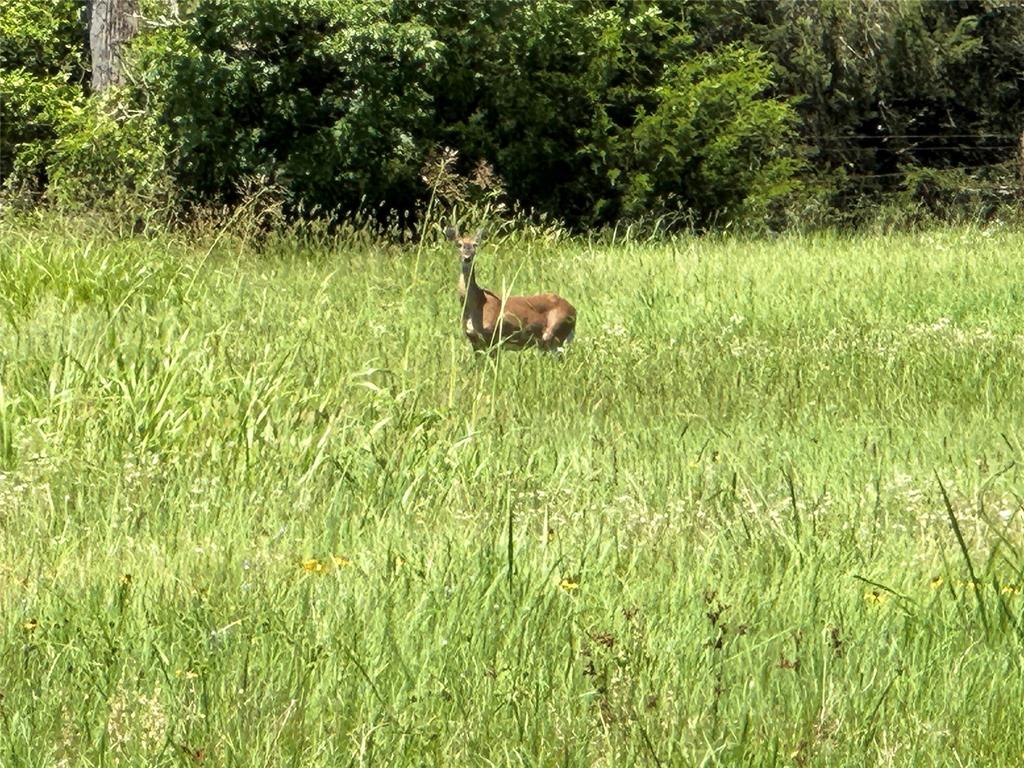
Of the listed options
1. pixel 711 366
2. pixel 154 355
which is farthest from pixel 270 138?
pixel 154 355

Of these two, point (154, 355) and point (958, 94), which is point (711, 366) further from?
point (958, 94)

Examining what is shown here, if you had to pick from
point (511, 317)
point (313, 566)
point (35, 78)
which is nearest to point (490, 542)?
point (313, 566)

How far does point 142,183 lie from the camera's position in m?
17.2

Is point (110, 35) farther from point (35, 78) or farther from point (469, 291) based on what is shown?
point (469, 291)

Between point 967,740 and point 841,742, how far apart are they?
0.27 m

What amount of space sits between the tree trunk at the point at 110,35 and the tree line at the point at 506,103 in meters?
0.03

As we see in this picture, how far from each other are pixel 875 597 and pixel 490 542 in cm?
99

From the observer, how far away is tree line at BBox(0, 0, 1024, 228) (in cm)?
1719

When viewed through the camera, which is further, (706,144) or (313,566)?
A: (706,144)

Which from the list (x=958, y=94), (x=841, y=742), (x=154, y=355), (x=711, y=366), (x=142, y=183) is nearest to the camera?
(x=841, y=742)

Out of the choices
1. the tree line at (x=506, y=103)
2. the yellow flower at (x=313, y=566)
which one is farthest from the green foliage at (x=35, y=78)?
the yellow flower at (x=313, y=566)

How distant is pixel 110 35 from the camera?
20.3 meters

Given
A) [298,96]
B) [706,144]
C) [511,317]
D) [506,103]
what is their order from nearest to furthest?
[511,317] < [298,96] < [506,103] < [706,144]

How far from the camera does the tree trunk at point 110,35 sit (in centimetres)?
2022
